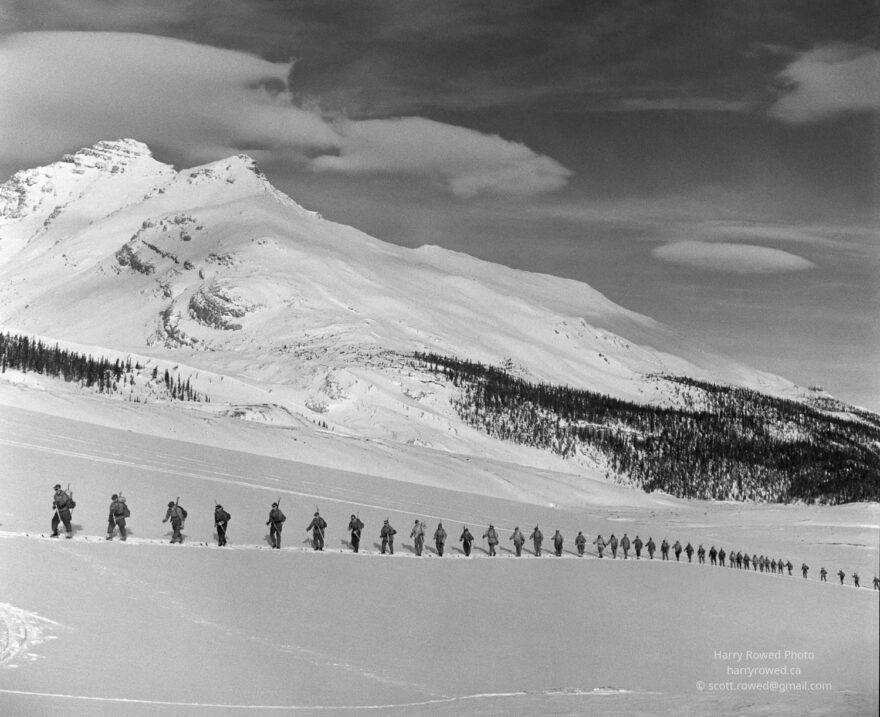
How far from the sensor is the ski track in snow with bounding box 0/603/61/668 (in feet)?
62.3

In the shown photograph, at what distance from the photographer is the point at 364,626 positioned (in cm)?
2286

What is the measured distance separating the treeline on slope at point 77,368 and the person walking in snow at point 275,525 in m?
65.1

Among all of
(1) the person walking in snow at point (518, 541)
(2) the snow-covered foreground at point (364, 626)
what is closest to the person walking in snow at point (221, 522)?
(2) the snow-covered foreground at point (364, 626)

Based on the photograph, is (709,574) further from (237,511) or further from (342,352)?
(342,352)

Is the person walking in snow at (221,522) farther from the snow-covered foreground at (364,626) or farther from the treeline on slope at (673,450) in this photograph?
the treeline on slope at (673,450)

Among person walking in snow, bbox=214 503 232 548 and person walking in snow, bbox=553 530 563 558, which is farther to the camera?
person walking in snow, bbox=553 530 563 558

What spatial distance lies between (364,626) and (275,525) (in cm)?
936

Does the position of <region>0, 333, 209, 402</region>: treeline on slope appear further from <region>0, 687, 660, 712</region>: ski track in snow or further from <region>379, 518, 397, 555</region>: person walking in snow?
<region>0, 687, 660, 712</region>: ski track in snow

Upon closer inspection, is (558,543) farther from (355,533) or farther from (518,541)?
(355,533)

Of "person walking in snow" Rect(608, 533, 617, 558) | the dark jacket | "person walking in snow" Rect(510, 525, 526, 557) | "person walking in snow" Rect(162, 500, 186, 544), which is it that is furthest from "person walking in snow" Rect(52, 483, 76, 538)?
"person walking in snow" Rect(608, 533, 617, 558)

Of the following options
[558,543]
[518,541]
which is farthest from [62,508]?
[558,543]

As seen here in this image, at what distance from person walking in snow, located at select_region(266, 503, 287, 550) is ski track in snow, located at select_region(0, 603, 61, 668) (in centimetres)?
1103

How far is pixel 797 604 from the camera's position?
941 inches

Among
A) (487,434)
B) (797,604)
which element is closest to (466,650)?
(797,604)
